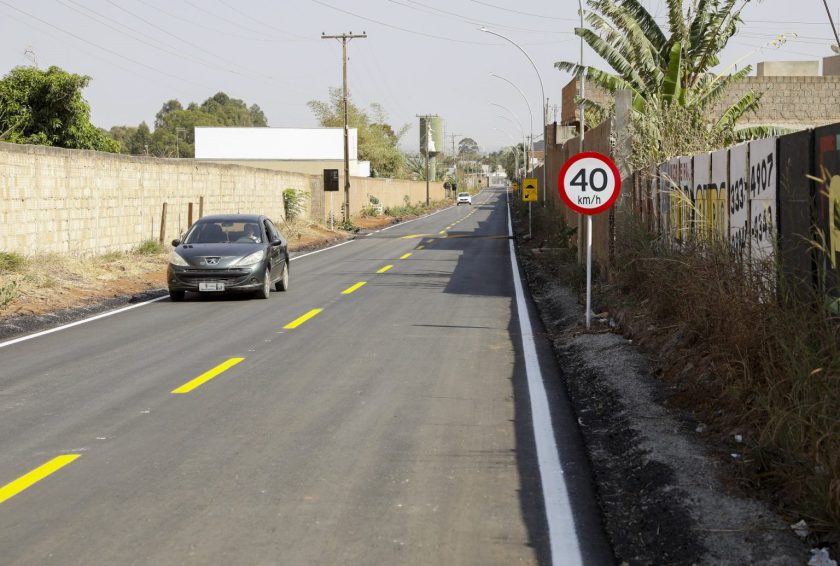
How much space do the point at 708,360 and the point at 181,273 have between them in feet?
37.7

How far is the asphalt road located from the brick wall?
294 inches

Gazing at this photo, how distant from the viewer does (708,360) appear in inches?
357

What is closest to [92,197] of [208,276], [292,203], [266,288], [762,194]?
[208,276]

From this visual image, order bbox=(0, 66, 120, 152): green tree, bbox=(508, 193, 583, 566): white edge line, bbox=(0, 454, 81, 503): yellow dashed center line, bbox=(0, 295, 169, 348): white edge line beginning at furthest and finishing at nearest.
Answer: bbox=(0, 66, 120, 152): green tree
bbox=(0, 295, 169, 348): white edge line
bbox=(0, 454, 81, 503): yellow dashed center line
bbox=(508, 193, 583, 566): white edge line

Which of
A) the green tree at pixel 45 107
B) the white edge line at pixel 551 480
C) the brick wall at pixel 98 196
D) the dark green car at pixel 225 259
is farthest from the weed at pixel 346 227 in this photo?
the white edge line at pixel 551 480

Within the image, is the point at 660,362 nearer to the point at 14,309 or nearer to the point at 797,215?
the point at 797,215

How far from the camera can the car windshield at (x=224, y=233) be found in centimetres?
1941

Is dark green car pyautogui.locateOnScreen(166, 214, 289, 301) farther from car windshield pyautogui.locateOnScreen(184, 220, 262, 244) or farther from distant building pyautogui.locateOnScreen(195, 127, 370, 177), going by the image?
distant building pyautogui.locateOnScreen(195, 127, 370, 177)

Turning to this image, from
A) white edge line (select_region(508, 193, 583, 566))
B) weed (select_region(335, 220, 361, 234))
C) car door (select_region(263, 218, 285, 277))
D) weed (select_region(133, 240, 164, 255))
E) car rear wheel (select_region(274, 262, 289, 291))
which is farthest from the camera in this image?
weed (select_region(335, 220, 361, 234))

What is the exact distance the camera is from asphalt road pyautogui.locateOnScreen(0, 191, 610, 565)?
550 cm

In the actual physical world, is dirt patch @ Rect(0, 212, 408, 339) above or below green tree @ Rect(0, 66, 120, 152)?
below

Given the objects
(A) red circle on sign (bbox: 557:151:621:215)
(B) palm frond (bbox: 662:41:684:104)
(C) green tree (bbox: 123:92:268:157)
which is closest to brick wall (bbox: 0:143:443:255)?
(A) red circle on sign (bbox: 557:151:621:215)

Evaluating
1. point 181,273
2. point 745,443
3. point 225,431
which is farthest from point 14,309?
point 745,443

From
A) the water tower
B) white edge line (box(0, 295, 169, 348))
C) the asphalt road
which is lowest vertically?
the asphalt road
